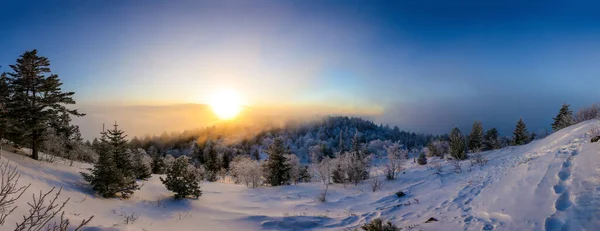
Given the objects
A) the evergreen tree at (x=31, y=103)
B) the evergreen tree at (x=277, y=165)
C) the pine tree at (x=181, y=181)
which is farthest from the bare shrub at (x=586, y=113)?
the evergreen tree at (x=31, y=103)

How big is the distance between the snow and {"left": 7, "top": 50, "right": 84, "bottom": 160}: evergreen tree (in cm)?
285

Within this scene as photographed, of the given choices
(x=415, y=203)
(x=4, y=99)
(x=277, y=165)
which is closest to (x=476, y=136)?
(x=277, y=165)

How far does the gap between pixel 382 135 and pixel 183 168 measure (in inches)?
7062

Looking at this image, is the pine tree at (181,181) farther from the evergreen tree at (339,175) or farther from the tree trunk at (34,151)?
the evergreen tree at (339,175)

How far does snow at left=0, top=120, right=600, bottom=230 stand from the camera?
23.3ft

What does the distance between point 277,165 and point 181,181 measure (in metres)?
14.5

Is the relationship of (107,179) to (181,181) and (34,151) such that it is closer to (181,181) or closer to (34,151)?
(181,181)

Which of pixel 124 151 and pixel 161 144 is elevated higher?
pixel 124 151

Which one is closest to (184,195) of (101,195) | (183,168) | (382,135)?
(183,168)

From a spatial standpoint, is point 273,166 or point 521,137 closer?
point 273,166

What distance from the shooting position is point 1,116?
15.6 m

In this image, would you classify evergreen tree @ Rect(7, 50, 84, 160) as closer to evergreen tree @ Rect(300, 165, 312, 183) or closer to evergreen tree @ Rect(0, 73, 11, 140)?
evergreen tree @ Rect(0, 73, 11, 140)

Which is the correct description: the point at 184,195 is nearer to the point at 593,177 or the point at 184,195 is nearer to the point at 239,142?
the point at 593,177

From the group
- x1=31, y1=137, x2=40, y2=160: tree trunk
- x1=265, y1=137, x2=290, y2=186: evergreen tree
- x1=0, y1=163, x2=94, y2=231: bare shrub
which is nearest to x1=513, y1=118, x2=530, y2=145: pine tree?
x1=265, y1=137, x2=290, y2=186: evergreen tree
